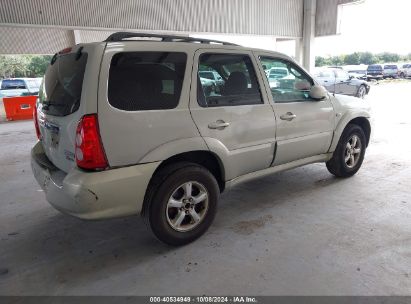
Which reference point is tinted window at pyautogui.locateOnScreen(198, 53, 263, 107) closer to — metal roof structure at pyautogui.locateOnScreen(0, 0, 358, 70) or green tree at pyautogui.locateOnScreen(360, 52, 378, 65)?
metal roof structure at pyautogui.locateOnScreen(0, 0, 358, 70)

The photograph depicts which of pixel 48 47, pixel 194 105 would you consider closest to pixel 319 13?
pixel 48 47

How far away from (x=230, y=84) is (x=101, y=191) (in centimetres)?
157

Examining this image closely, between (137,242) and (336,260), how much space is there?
1.72 metres

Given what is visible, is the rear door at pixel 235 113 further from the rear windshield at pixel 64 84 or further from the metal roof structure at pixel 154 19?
the metal roof structure at pixel 154 19

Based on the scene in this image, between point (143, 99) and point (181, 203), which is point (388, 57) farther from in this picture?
point (143, 99)

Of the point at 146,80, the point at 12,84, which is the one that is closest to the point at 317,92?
the point at 146,80

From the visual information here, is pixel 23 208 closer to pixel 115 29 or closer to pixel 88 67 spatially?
pixel 88 67

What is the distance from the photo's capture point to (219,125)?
2994 millimetres

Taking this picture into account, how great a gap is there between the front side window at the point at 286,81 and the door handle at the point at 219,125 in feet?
2.46

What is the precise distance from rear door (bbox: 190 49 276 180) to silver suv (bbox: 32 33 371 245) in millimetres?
11

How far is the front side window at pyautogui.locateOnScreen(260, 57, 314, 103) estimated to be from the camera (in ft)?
11.5

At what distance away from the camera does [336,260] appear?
8.79ft

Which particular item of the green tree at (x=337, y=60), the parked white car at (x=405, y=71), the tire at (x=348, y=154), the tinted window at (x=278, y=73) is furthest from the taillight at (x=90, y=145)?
the green tree at (x=337, y=60)

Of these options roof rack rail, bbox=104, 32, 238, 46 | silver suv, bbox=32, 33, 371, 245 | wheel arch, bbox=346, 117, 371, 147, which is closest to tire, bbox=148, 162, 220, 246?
silver suv, bbox=32, 33, 371, 245
